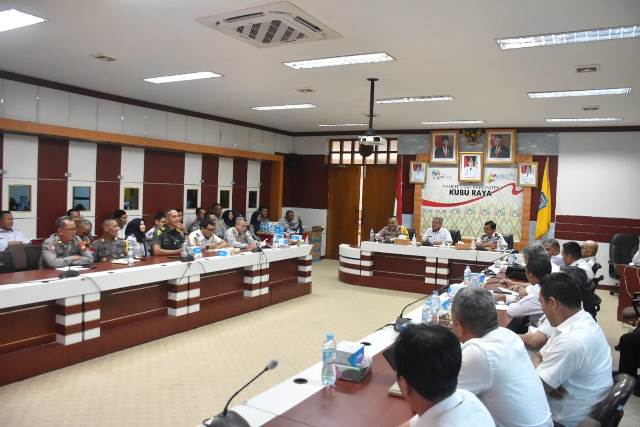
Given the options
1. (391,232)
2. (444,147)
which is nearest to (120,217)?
(391,232)

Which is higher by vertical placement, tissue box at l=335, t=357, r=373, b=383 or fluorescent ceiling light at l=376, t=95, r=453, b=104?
fluorescent ceiling light at l=376, t=95, r=453, b=104

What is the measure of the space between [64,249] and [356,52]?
3.64 metres

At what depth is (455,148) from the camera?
1048cm

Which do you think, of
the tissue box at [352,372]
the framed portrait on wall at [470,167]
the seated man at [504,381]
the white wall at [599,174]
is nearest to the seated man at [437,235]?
the framed portrait on wall at [470,167]

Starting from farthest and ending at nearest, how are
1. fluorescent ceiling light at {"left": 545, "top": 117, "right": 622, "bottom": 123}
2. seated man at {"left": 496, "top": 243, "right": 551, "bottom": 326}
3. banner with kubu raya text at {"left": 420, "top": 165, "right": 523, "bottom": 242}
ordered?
banner with kubu raya text at {"left": 420, "top": 165, "right": 523, "bottom": 242} → fluorescent ceiling light at {"left": 545, "top": 117, "right": 622, "bottom": 123} → seated man at {"left": 496, "top": 243, "right": 551, "bottom": 326}

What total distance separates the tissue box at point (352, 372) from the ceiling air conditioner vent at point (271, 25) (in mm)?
2520

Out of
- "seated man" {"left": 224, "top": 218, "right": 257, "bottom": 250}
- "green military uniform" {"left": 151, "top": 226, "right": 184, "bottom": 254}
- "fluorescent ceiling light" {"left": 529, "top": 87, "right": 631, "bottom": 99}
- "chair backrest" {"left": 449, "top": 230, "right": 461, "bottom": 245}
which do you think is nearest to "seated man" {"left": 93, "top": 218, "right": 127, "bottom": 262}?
"green military uniform" {"left": 151, "top": 226, "right": 184, "bottom": 254}

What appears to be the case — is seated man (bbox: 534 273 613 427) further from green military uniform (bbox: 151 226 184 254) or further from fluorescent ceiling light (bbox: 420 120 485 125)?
fluorescent ceiling light (bbox: 420 120 485 125)

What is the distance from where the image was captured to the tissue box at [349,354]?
260 cm

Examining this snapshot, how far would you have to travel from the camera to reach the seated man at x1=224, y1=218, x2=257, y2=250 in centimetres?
721

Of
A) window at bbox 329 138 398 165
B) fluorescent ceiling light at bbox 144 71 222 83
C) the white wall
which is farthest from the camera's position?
window at bbox 329 138 398 165

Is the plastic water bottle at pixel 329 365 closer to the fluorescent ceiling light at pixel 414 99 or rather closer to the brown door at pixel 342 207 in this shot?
the fluorescent ceiling light at pixel 414 99

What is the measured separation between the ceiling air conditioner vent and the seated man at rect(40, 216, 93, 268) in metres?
2.60

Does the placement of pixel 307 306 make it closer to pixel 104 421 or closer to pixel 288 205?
pixel 104 421
